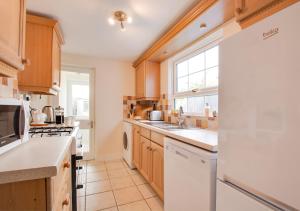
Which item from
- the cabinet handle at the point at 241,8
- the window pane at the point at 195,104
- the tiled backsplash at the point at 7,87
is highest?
the cabinet handle at the point at 241,8

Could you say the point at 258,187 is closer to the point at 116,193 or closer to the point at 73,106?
the point at 116,193

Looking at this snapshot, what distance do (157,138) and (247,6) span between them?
150 cm

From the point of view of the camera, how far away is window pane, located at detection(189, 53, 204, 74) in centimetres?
225

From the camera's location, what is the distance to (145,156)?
2.37 m

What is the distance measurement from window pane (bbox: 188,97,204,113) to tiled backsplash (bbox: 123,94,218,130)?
0.15 metres

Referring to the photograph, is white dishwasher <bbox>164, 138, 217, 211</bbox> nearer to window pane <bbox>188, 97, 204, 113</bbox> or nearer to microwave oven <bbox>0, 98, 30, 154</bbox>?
window pane <bbox>188, 97, 204, 113</bbox>

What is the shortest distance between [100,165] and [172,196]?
2.11 meters

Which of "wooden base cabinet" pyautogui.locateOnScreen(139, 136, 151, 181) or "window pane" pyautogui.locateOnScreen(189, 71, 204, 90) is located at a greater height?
"window pane" pyautogui.locateOnScreen(189, 71, 204, 90)

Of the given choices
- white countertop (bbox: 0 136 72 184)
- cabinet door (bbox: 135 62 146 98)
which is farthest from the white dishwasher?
cabinet door (bbox: 135 62 146 98)

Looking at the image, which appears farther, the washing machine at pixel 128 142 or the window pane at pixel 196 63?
the washing machine at pixel 128 142

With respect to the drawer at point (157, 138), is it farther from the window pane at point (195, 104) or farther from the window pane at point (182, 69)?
the window pane at point (182, 69)

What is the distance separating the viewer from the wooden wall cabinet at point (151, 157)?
1.87 meters

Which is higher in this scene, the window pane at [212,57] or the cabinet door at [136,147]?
the window pane at [212,57]

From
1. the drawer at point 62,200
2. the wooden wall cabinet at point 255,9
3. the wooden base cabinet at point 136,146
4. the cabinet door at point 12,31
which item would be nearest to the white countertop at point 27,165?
the drawer at point 62,200
